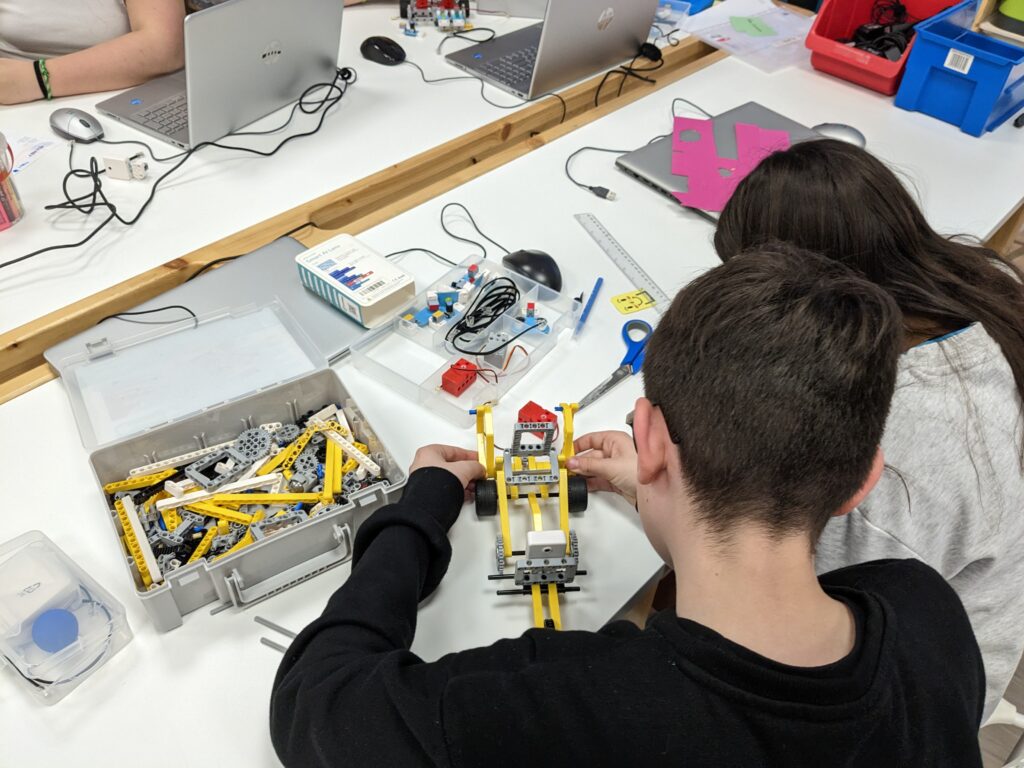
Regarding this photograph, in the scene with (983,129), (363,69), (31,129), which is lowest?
(31,129)

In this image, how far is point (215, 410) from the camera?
980mm

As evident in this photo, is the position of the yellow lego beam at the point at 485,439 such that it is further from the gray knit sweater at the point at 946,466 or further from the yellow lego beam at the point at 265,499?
the gray knit sweater at the point at 946,466

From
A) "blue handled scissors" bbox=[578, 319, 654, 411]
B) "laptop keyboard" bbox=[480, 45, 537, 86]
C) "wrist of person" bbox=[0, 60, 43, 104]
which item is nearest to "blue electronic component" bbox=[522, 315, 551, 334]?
"blue handled scissors" bbox=[578, 319, 654, 411]

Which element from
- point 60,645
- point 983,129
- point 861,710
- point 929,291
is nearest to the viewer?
point 861,710

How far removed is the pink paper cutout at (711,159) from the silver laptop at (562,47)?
292 millimetres

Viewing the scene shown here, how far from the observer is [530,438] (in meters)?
0.99

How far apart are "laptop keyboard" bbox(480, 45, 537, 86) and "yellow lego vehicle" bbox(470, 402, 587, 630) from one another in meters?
1.09

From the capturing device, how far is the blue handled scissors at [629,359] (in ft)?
3.74

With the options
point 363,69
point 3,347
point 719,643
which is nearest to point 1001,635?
point 719,643

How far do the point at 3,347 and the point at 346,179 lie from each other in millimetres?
674

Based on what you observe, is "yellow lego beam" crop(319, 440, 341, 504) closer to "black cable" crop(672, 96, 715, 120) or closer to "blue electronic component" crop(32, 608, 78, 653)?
"blue electronic component" crop(32, 608, 78, 653)

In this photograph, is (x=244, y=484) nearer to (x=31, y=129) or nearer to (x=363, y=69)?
(x=31, y=129)

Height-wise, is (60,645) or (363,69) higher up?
(363,69)

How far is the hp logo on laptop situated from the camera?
59.4 inches
